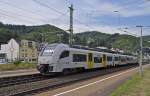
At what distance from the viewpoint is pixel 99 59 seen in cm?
4738

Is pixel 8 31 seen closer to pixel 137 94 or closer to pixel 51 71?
pixel 51 71

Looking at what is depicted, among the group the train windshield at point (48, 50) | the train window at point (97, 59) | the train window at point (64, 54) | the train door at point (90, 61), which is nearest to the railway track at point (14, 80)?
the train windshield at point (48, 50)

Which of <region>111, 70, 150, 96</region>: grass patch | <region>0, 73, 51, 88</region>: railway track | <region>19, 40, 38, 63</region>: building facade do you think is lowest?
<region>111, 70, 150, 96</region>: grass patch

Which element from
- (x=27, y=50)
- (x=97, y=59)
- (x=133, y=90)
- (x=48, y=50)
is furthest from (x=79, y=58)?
(x=27, y=50)

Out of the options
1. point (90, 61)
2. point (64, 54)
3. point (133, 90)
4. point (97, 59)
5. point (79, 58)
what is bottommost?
point (133, 90)

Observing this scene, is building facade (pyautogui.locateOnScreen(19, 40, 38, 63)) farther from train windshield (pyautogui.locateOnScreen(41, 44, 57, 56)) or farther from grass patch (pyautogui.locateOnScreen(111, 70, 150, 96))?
grass patch (pyautogui.locateOnScreen(111, 70, 150, 96))

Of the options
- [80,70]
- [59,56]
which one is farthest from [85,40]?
[59,56]

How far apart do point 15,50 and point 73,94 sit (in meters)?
118

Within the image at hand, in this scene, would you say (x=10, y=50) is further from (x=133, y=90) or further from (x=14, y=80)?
(x=133, y=90)

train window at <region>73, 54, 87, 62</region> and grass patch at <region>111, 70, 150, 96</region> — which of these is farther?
train window at <region>73, 54, 87, 62</region>

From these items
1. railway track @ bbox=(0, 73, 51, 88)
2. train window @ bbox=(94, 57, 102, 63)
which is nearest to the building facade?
train window @ bbox=(94, 57, 102, 63)

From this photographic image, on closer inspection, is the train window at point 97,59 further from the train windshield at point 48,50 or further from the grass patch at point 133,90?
the grass patch at point 133,90

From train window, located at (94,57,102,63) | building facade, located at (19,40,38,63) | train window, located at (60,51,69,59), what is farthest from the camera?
building facade, located at (19,40,38,63)

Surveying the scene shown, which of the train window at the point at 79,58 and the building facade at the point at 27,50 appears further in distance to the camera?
the building facade at the point at 27,50
